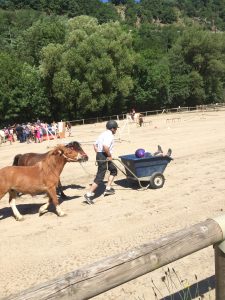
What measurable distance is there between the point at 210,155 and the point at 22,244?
32.2 ft

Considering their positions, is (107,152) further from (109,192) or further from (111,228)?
(111,228)

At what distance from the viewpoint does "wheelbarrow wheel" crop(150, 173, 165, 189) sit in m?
10.5

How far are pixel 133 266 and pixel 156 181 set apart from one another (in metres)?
7.97

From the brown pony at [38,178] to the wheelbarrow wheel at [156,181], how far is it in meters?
2.32

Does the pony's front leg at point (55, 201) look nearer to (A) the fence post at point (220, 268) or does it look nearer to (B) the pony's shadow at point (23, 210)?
(B) the pony's shadow at point (23, 210)

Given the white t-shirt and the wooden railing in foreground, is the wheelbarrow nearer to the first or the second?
the white t-shirt

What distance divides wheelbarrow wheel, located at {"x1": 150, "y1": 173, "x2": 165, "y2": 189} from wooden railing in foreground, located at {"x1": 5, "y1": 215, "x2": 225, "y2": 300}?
7369 mm

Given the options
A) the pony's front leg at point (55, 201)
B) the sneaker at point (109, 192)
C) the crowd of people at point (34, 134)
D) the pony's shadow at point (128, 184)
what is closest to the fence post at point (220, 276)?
the pony's front leg at point (55, 201)

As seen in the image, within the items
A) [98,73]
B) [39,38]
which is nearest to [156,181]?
[98,73]

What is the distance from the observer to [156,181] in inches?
416

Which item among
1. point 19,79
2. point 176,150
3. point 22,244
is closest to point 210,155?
point 176,150

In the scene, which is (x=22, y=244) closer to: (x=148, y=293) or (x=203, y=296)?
(x=148, y=293)

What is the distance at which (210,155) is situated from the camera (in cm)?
1535

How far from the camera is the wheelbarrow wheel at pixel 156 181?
34.3ft
